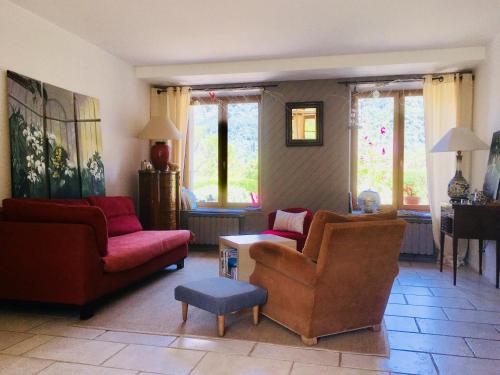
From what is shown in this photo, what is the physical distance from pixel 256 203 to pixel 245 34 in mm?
2590

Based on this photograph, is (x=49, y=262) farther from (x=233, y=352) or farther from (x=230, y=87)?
(x=230, y=87)

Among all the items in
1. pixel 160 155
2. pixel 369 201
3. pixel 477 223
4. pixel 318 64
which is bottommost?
pixel 477 223

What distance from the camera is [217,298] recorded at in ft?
8.93

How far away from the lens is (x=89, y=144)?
4605 mm

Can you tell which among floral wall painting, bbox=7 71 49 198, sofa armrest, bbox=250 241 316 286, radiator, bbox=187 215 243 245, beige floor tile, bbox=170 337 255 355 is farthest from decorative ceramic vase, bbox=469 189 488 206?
floral wall painting, bbox=7 71 49 198

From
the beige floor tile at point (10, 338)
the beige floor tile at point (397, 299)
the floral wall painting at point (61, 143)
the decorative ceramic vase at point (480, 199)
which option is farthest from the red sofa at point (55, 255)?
the decorative ceramic vase at point (480, 199)

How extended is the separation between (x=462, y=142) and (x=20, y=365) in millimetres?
4417

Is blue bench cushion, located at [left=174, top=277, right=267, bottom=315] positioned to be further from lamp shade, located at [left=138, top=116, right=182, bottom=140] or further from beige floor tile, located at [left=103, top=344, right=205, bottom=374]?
lamp shade, located at [left=138, top=116, right=182, bottom=140]

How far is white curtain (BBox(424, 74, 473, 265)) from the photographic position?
515 centimetres

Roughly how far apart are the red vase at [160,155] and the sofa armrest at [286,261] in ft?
9.17

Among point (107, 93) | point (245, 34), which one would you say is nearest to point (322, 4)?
→ point (245, 34)

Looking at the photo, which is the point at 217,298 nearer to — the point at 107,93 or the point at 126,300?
the point at 126,300

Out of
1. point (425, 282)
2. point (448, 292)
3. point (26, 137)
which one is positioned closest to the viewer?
point (26, 137)

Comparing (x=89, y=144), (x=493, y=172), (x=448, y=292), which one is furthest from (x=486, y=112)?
(x=89, y=144)
